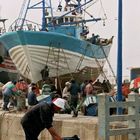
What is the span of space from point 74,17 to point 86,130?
22.3m

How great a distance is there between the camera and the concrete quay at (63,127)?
1109cm

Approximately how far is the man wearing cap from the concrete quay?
2.28 meters

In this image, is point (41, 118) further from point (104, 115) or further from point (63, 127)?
point (63, 127)

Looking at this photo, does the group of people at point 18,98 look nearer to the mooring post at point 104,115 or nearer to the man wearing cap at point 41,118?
the mooring post at point 104,115

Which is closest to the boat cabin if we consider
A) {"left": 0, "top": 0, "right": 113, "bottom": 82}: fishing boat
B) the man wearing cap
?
{"left": 0, "top": 0, "right": 113, "bottom": 82}: fishing boat

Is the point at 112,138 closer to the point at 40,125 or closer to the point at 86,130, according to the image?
the point at 86,130

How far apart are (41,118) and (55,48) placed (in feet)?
65.9

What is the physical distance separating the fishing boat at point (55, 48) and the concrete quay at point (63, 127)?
42.2 feet

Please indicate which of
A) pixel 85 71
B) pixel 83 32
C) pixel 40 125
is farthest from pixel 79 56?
pixel 40 125

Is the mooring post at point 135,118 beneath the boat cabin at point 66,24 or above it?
beneath

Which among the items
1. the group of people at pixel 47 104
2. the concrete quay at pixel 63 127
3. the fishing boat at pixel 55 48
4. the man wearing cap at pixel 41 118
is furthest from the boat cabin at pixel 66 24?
the man wearing cap at pixel 41 118

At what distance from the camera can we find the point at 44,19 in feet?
104

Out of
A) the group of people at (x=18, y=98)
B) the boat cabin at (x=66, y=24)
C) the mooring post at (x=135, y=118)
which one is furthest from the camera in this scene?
the boat cabin at (x=66, y=24)

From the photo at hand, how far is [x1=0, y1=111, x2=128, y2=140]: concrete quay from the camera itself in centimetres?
1109
